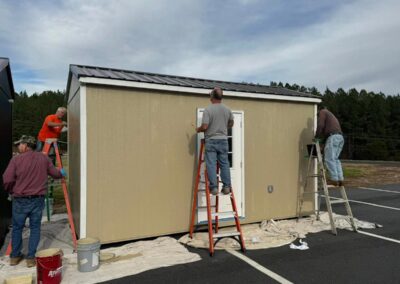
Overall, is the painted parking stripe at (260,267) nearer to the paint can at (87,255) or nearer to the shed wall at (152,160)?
the shed wall at (152,160)

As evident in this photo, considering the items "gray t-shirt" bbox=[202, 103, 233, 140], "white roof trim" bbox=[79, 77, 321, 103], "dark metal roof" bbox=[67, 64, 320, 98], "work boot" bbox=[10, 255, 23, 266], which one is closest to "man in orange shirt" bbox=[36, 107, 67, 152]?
"dark metal roof" bbox=[67, 64, 320, 98]

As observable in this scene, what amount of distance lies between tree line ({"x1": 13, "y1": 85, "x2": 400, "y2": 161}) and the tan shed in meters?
38.7

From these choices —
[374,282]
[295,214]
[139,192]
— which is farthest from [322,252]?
[139,192]

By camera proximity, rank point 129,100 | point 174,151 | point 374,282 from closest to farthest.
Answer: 1. point 374,282
2. point 129,100
3. point 174,151

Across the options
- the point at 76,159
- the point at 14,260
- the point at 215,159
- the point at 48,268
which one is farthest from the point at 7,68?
the point at 215,159

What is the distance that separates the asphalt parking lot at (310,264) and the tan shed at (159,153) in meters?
1.10

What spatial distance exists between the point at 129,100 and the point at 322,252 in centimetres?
390

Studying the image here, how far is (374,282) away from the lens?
3867 millimetres

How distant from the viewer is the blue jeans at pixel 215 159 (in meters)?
5.16

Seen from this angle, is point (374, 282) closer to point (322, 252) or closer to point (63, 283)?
point (322, 252)

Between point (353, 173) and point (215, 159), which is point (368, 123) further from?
point (215, 159)

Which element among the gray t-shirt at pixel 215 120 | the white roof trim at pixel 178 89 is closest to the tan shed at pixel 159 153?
the white roof trim at pixel 178 89

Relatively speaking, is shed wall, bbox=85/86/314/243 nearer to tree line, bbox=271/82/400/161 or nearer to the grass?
the grass

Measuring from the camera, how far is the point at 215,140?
5191 millimetres
